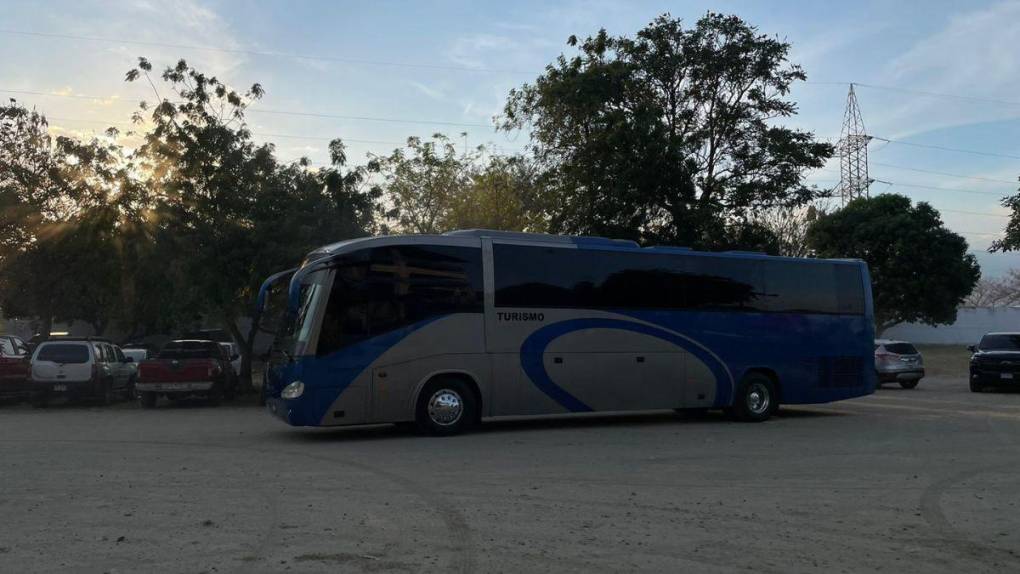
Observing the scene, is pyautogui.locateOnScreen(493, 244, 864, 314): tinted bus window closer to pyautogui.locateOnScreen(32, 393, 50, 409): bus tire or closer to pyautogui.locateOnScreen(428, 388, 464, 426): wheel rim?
pyautogui.locateOnScreen(428, 388, 464, 426): wheel rim

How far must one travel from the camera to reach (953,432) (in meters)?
16.0

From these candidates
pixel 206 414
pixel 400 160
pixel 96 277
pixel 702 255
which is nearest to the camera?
pixel 702 255

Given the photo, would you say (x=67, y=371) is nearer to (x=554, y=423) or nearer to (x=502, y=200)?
(x=554, y=423)

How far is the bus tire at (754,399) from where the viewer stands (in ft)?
60.7

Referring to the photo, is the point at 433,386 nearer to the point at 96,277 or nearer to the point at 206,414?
the point at 206,414

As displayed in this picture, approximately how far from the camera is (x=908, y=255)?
48250 mm

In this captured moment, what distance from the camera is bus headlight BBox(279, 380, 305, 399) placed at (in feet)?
48.0

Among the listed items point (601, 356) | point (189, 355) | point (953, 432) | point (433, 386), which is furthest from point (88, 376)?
point (953, 432)

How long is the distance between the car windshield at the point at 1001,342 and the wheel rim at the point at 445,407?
64.1 feet

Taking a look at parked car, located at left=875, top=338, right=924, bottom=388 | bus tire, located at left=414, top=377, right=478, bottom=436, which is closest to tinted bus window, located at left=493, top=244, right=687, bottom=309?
bus tire, located at left=414, top=377, right=478, bottom=436

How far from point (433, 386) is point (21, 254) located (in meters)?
24.4

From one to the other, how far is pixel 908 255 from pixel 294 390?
42.0 meters

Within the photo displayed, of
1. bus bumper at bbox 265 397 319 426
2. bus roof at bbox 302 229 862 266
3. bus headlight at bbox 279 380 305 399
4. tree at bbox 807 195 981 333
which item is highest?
tree at bbox 807 195 981 333

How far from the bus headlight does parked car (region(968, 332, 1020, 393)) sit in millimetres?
21478
